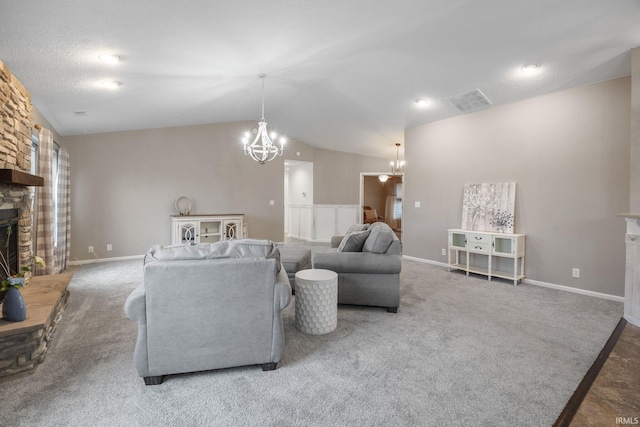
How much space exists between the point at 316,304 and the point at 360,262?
0.75m

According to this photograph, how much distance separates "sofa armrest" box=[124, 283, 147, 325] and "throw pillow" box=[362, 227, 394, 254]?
7.01 ft

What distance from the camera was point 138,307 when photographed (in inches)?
76.9

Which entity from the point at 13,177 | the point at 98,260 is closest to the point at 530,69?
the point at 13,177

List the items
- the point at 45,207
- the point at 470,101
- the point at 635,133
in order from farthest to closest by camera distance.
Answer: the point at 470,101, the point at 45,207, the point at 635,133

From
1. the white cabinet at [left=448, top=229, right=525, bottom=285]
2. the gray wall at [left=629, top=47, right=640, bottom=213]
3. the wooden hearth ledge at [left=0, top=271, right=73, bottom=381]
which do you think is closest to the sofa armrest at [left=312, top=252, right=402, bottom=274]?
the white cabinet at [left=448, top=229, right=525, bottom=285]

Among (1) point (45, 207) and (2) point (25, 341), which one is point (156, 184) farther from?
(2) point (25, 341)

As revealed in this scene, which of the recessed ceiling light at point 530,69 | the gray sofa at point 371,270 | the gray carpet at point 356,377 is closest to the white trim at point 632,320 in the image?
the gray carpet at point 356,377

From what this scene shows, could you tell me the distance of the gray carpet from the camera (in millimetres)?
1719

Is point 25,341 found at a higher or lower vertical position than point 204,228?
lower

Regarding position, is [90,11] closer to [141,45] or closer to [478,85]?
[141,45]

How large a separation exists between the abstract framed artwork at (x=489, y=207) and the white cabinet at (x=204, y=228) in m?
4.23

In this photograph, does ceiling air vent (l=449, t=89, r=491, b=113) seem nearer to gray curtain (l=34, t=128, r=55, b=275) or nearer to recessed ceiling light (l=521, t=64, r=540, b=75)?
recessed ceiling light (l=521, t=64, r=540, b=75)

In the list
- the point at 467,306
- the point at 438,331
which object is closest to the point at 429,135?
the point at 467,306

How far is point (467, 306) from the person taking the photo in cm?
352
